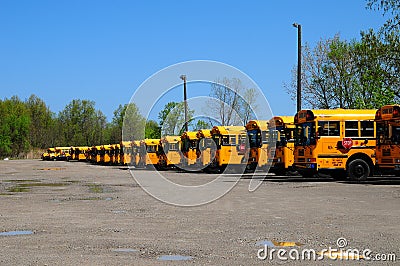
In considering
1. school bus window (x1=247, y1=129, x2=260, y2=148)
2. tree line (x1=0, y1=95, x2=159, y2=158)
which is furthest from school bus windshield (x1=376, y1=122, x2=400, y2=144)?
tree line (x1=0, y1=95, x2=159, y2=158)

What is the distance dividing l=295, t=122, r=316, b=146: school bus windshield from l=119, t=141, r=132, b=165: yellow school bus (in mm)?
32177

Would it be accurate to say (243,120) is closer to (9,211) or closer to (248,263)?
(9,211)

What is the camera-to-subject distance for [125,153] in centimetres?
6081

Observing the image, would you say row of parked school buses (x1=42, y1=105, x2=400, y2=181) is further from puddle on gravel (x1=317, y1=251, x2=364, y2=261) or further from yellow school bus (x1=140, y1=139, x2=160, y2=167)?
puddle on gravel (x1=317, y1=251, x2=364, y2=261)

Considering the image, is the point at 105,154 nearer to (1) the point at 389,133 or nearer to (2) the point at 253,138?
(2) the point at 253,138

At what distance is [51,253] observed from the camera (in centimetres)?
842

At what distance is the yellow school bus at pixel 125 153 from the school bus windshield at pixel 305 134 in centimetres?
3218

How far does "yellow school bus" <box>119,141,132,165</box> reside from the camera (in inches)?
2304

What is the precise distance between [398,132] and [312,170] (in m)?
3.90

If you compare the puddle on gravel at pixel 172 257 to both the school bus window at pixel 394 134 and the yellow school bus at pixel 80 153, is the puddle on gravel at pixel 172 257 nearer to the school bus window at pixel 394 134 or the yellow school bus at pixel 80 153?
the school bus window at pixel 394 134

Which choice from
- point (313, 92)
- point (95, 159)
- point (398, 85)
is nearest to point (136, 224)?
point (398, 85)

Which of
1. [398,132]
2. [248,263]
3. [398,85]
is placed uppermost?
[398,85]

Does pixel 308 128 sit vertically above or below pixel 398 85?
below

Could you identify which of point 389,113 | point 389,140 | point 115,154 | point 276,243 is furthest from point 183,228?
point 115,154
